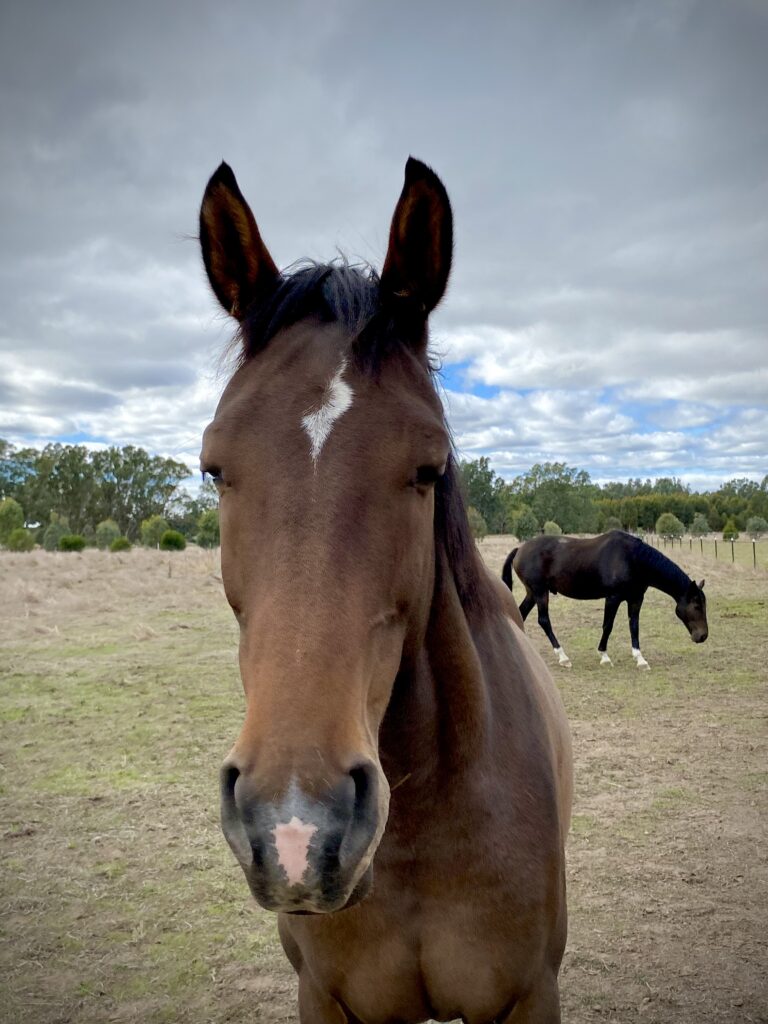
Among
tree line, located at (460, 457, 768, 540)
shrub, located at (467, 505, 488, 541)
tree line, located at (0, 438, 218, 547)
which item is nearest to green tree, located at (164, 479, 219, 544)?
tree line, located at (0, 438, 218, 547)

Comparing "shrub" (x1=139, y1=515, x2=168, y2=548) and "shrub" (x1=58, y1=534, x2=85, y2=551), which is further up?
"shrub" (x1=139, y1=515, x2=168, y2=548)

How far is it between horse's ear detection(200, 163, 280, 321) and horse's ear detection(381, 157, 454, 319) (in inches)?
15.0

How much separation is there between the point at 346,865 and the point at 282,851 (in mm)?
124

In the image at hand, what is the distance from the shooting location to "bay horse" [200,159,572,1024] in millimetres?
1271

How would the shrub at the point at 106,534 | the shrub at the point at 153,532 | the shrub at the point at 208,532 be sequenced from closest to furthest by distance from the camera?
the shrub at the point at 208,532 < the shrub at the point at 153,532 < the shrub at the point at 106,534

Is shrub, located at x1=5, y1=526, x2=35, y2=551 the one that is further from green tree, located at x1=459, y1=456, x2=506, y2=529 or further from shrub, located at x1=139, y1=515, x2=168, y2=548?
green tree, located at x1=459, y1=456, x2=506, y2=529

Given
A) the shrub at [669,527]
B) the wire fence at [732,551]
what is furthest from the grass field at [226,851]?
the shrub at [669,527]

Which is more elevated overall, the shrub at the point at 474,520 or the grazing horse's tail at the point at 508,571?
the shrub at the point at 474,520

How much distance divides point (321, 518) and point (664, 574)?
38.5ft

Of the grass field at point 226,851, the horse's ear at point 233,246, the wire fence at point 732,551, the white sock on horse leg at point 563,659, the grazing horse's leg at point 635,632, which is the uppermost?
the horse's ear at point 233,246

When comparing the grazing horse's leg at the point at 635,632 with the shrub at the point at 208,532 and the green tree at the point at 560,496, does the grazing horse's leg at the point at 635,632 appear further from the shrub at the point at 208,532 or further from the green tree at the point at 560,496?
the green tree at the point at 560,496

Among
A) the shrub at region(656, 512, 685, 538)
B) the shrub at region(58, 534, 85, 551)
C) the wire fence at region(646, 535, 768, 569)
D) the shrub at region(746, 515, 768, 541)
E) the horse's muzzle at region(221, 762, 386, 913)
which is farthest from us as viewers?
the shrub at region(746, 515, 768, 541)

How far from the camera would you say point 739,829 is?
16.5 feet

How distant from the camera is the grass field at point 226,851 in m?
3.47
